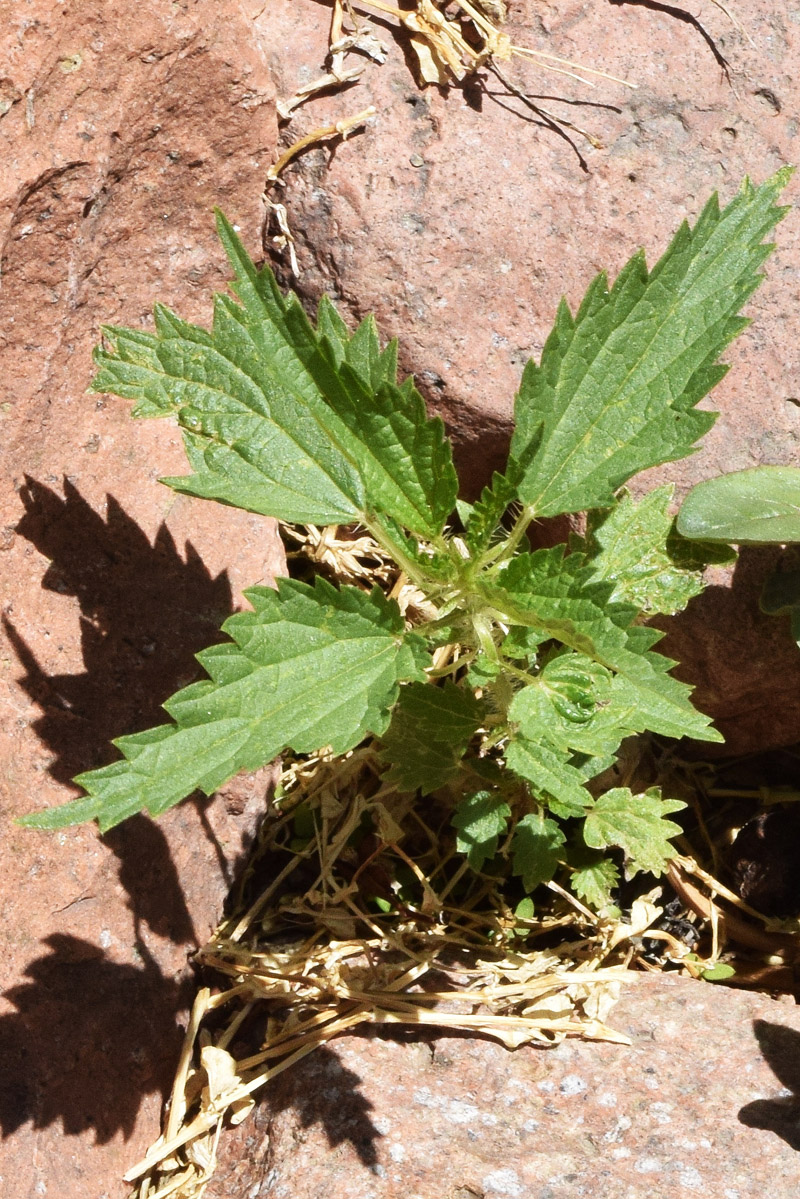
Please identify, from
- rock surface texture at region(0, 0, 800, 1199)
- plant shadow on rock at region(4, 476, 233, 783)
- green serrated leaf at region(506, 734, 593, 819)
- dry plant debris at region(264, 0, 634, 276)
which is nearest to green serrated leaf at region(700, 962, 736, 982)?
rock surface texture at region(0, 0, 800, 1199)

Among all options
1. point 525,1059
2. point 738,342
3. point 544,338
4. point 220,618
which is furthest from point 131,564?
point 738,342

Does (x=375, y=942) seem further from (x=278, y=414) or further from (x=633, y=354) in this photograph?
(x=633, y=354)

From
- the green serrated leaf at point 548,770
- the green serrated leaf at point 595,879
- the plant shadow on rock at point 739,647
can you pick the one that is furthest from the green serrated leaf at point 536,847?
the plant shadow on rock at point 739,647

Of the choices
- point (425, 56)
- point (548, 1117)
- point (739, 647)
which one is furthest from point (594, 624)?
point (425, 56)

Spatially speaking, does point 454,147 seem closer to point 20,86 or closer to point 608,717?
point 20,86

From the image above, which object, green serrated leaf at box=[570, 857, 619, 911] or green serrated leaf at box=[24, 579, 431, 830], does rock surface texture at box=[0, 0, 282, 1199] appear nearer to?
green serrated leaf at box=[24, 579, 431, 830]

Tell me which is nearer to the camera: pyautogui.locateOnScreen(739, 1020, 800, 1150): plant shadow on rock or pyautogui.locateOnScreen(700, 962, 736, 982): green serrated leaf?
pyautogui.locateOnScreen(739, 1020, 800, 1150): plant shadow on rock

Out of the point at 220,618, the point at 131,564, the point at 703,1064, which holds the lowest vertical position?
the point at 703,1064

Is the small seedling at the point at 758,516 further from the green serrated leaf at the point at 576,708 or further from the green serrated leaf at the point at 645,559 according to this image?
the green serrated leaf at the point at 576,708
